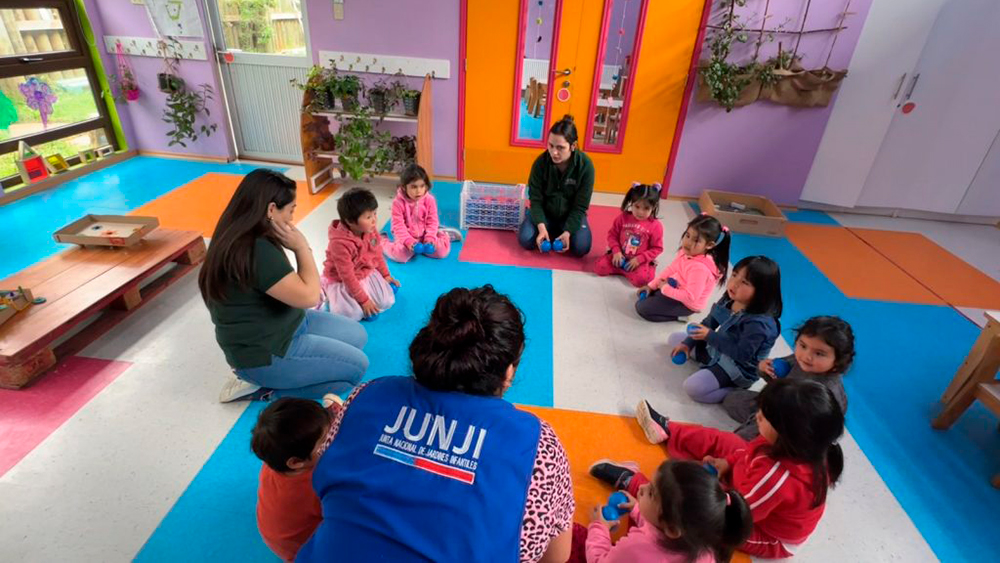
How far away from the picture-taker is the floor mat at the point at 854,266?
3.62 meters

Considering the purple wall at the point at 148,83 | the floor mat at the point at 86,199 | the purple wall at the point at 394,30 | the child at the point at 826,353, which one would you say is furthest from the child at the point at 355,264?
the purple wall at the point at 148,83

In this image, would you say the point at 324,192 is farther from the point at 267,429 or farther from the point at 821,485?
the point at 821,485

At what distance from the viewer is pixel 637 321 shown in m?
3.15

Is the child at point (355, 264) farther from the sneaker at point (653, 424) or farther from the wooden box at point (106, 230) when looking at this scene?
the sneaker at point (653, 424)

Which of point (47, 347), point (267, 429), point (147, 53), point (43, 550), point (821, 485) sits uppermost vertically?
point (147, 53)

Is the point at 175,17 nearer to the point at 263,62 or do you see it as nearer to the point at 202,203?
the point at 263,62

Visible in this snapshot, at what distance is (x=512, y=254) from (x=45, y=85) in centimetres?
464

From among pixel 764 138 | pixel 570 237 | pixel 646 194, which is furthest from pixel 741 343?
pixel 764 138

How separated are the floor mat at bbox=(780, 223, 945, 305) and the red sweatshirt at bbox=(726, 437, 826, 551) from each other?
2.52 metres

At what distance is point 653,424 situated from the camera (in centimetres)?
222

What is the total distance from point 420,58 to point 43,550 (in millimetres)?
4422

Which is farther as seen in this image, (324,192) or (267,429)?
(324,192)

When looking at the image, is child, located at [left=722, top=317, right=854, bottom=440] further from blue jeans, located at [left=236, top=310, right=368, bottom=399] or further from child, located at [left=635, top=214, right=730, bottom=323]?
blue jeans, located at [left=236, top=310, right=368, bottom=399]

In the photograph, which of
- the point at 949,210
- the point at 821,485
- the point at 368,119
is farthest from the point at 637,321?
the point at 949,210
